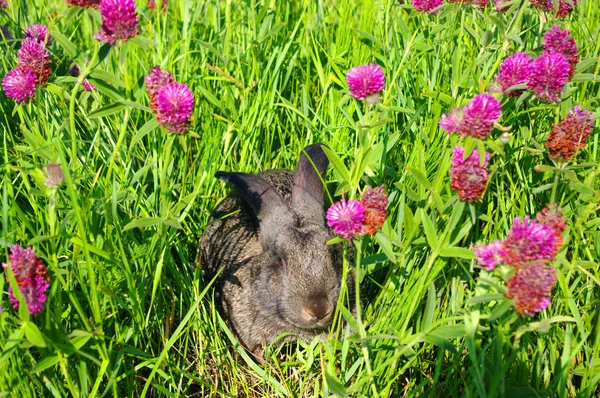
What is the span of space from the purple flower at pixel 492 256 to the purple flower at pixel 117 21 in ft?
5.27

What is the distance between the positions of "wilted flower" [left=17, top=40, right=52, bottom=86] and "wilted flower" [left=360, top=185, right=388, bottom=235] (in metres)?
1.65

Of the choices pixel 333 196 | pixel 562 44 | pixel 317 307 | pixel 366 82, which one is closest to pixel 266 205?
pixel 333 196

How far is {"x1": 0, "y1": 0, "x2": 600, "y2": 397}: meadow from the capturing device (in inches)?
117

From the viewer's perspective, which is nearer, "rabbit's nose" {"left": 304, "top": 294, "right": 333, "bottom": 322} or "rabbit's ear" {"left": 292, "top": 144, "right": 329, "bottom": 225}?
"rabbit's nose" {"left": 304, "top": 294, "right": 333, "bottom": 322}

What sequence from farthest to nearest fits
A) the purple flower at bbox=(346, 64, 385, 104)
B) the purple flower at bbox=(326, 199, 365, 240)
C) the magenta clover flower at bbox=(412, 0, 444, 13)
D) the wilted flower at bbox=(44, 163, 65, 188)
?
the magenta clover flower at bbox=(412, 0, 444, 13) < the purple flower at bbox=(346, 64, 385, 104) < the purple flower at bbox=(326, 199, 365, 240) < the wilted flower at bbox=(44, 163, 65, 188)

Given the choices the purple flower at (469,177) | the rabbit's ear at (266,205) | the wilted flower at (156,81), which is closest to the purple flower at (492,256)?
the purple flower at (469,177)

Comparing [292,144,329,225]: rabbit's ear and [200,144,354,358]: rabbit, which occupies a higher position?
[292,144,329,225]: rabbit's ear

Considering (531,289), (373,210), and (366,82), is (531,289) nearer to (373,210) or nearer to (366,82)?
(373,210)

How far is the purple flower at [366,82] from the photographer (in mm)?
3159

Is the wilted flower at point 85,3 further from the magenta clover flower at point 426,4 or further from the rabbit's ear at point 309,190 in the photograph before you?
the magenta clover flower at point 426,4

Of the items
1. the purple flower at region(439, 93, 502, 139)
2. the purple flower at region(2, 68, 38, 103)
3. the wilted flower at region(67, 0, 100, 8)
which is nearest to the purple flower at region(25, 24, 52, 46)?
the purple flower at region(2, 68, 38, 103)

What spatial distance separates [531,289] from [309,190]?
6.57 feet

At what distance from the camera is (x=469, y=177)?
9.14 feet

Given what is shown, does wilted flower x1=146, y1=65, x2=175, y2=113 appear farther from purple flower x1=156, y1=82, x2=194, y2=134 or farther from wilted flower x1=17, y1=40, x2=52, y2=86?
wilted flower x1=17, y1=40, x2=52, y2=86
